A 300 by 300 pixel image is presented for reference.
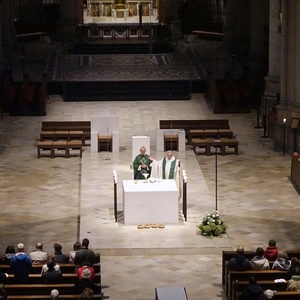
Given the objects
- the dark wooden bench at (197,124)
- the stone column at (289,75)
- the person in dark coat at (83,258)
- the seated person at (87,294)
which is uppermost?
the stone column at (289,75)

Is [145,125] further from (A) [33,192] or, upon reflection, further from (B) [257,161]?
(A) [33,192]

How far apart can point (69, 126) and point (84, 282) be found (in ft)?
49.2

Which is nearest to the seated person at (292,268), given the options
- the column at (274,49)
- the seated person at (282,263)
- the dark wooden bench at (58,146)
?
the seated person at (282,263)

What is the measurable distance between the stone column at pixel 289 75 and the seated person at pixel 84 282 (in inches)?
537

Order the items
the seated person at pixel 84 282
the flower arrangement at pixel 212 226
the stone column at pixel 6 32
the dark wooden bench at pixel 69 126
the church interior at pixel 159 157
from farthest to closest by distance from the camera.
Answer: the stone column at pixel 6 32 < the dark wooden bench at pixel 69 126 < the flower arrangement at pixel 212 226 < the church interior at pixel 159 157 < the seated person at pixel 84 282

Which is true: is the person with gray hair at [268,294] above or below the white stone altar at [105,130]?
below

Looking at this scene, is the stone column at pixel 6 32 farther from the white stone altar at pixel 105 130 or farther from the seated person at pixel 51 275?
the seated person at pixel 51 275

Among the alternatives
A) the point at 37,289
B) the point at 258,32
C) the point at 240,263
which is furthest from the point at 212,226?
the point at 258,32

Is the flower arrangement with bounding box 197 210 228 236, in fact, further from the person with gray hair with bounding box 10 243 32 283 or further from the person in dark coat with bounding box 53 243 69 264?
the person with gray hair with bounding box 10 243 32 283

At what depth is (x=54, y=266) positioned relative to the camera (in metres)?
21.5

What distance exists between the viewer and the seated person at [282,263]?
22.1 metres

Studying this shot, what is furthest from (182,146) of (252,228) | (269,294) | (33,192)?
(269,294)

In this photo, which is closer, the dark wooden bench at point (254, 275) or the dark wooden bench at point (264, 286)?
the dark wooden bench at point (264, 286)

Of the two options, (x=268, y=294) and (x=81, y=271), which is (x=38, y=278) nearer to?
(x=81, y=271)
